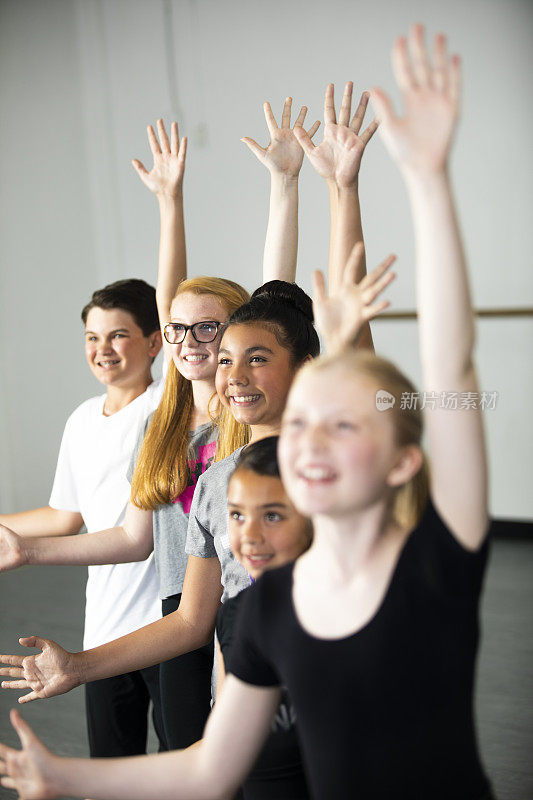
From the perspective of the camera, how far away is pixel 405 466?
0.82 metres

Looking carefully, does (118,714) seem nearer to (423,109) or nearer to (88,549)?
(88,549)

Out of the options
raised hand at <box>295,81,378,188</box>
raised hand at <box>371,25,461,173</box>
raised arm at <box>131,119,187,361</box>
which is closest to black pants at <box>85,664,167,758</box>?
raised arm at <box>131,119,187,361</box>

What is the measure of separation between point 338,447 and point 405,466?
0.08 m

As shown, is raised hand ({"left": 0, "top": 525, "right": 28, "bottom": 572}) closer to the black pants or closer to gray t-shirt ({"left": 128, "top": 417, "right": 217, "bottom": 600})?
gray t-shirt ({"left": 128, "top": 417, "right": 217, "bottom": 600})

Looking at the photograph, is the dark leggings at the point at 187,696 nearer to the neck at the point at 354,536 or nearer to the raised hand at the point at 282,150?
the neck at the point at 354,536

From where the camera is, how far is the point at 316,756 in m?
0.83

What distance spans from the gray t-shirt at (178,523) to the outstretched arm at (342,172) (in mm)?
494

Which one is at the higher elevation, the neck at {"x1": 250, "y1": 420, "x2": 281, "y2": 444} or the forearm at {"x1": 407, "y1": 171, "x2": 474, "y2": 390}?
the forearm at {"x1": 407, "y1": 171, "x2": 474, "y2": 390}

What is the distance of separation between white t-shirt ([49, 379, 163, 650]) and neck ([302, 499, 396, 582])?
113cm

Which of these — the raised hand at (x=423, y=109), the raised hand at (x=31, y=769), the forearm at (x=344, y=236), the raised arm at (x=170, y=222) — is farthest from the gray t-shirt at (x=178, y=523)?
the raised hand at (x=423, y=109)

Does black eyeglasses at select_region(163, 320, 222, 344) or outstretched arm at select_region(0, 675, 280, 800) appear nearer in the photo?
outstretched arm at select_region(0, 675, 280, 800)

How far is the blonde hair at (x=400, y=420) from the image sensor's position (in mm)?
824

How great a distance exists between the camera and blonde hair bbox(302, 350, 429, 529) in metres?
0.82

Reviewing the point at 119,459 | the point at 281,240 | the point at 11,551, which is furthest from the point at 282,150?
the point at 11,551
